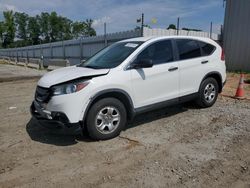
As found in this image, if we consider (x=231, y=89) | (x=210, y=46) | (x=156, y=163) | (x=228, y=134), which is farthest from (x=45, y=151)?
(x=231, y=89)

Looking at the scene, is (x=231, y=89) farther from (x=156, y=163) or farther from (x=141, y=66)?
(x=156, y=163)

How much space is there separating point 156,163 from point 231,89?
6.53 meters

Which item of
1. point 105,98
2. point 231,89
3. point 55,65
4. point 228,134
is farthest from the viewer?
point 55,65

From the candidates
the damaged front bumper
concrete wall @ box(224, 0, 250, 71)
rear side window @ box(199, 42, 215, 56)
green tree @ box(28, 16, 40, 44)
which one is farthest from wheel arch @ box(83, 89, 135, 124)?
green tree @ box(28, 16, 40, 44)

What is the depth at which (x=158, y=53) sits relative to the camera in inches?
212

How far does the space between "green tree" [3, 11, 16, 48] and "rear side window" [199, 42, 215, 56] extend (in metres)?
79.5

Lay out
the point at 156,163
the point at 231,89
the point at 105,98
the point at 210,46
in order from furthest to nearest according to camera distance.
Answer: the point at 231,89, the point at 210,46, the point at 105,98, the point at 156,163

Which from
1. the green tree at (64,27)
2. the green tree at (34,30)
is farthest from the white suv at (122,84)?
the green tree at (34,30)

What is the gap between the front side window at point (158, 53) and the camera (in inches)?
203

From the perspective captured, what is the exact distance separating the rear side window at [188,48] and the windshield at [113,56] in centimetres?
105

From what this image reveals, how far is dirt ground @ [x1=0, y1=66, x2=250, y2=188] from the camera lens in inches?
134

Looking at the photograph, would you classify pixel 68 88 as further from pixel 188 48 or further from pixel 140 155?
pixel 188 48

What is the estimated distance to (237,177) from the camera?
3.42 metres

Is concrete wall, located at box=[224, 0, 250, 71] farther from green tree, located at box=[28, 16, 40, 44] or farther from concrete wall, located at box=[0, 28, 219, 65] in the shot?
green tree, located at box=[28, 16, 40, 44]
